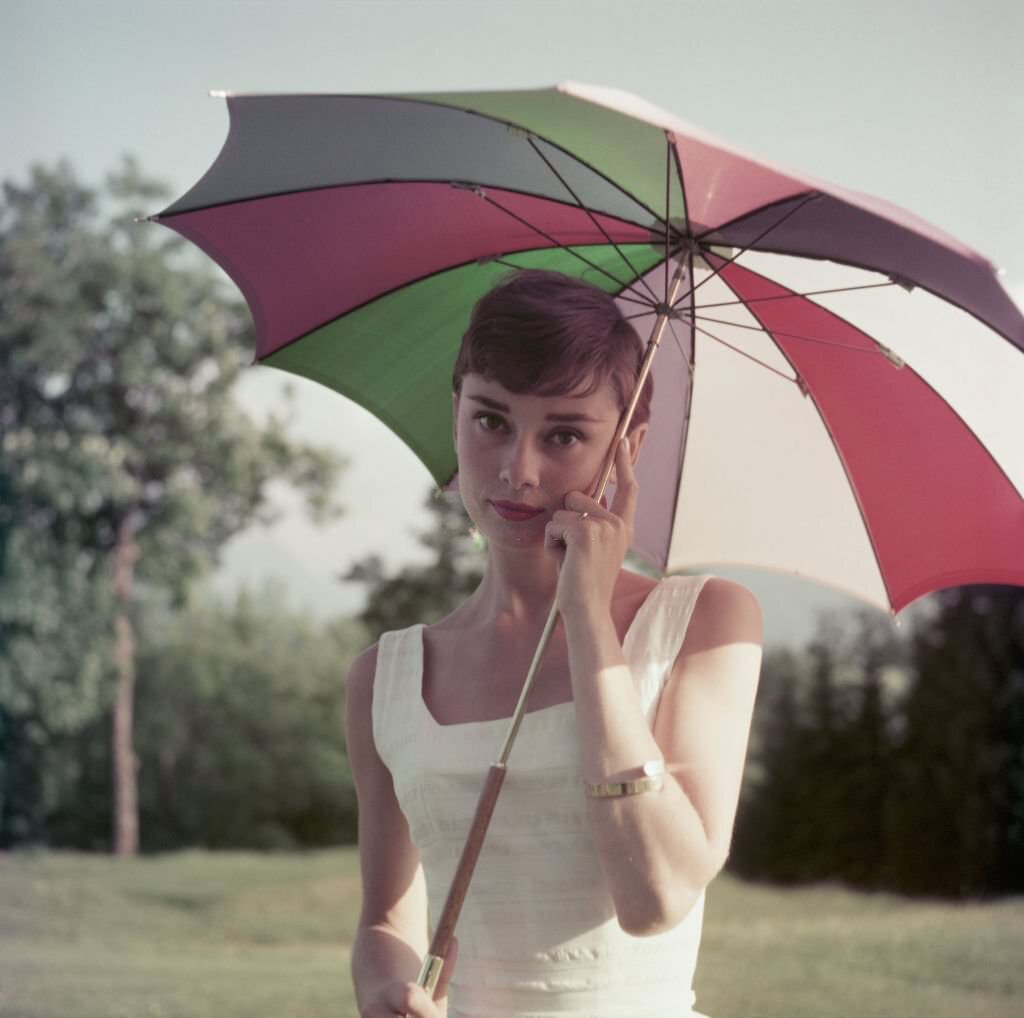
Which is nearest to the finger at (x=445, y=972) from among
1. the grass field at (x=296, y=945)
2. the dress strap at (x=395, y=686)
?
the dress strap at (x=395, y=686)

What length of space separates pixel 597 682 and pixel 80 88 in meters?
17.7

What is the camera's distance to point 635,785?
1.69m

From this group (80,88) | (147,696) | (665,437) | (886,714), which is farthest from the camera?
(147,696)

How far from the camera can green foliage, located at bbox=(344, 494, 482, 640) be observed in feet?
60.4

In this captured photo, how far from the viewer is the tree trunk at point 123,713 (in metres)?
18.1

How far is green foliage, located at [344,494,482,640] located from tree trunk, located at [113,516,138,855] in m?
2.78

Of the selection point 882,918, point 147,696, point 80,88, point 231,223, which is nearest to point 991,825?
point 882,918

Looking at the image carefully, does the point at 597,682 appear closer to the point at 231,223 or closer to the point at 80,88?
the point at 231,223

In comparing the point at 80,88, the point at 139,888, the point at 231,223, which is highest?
the point at 80,88

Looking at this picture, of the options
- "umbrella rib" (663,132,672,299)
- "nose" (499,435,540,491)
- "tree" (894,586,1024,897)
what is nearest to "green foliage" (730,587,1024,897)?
"tree" (894,586,1024,897)

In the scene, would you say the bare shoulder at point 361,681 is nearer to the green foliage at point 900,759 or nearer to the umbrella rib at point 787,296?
the umbrella rib at point 787,296

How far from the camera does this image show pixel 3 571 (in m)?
18.0

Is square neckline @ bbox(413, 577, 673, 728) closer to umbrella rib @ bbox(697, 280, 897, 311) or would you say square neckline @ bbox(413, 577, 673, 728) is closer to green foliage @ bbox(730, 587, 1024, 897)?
umbrella rib @ bbox(697, 280, 897, 311)

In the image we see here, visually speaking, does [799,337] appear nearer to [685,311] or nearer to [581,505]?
[685,311]
